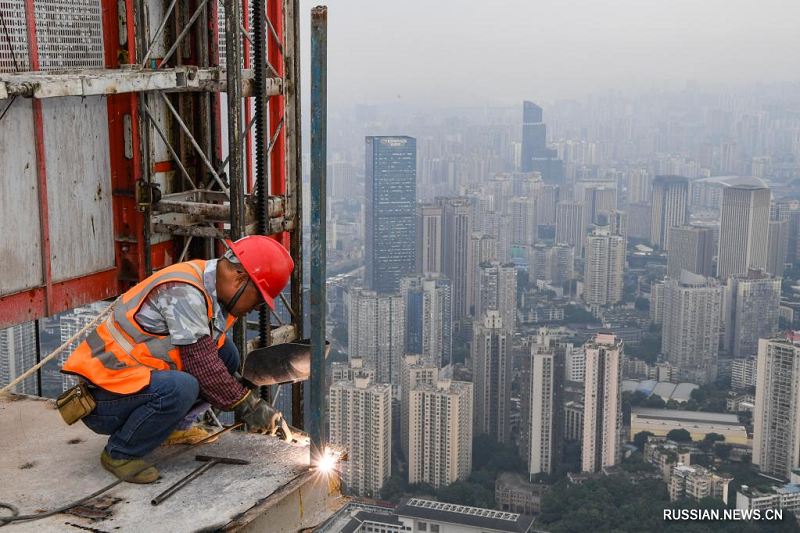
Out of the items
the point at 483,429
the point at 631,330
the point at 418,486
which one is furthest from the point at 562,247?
the point at 418,486

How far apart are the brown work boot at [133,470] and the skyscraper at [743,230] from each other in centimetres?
4905

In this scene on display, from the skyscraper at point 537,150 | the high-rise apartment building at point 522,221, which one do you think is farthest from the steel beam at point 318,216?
the skyscraper at point 537,150

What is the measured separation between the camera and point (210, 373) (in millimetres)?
2330

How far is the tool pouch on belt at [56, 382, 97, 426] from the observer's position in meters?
2.35

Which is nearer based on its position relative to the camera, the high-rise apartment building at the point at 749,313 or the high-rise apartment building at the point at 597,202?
the high-rise apartment building at the point at 749,313

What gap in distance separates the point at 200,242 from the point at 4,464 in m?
1.22

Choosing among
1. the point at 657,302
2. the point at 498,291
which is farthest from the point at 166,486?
the point at 657,302

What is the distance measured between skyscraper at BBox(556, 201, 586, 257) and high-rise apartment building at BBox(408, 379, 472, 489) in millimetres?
25875

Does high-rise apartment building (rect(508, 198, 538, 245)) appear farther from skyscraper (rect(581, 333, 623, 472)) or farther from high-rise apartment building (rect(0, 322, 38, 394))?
high-rise apartment building (rect(0, 322, 38, 394))

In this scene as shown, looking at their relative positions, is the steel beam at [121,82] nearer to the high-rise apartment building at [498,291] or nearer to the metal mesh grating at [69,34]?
the metal mesh grating at [69,34]

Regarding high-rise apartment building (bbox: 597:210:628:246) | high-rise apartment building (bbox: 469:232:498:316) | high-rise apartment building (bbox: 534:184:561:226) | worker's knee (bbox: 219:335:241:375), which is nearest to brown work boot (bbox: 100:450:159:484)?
worker's knee (bbox: 219:335:241:375)

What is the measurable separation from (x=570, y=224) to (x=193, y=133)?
179ft

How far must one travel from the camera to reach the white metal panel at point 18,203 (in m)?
2.81

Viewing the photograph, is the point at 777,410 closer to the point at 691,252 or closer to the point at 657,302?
the point at 657,302
